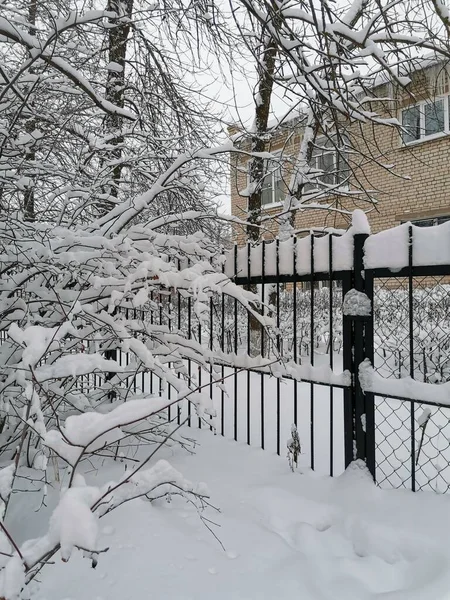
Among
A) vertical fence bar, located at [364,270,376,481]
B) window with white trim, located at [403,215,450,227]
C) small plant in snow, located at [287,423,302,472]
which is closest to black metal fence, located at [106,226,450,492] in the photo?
vertical fence bar, located at [364,270,376,481]

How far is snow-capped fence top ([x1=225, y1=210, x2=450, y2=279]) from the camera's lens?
209 centimetres

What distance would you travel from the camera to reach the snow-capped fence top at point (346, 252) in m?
2.09

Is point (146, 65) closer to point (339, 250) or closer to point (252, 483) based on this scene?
point (339, 250)

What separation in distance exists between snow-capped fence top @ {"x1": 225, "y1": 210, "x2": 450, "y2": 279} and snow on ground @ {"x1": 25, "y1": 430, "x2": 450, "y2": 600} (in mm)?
1148

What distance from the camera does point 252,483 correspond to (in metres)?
2.39

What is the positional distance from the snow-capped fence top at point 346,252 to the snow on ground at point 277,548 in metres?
1.15

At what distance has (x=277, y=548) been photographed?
1743mm

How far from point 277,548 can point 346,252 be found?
1.52 metres

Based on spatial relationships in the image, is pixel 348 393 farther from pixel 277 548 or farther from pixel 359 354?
pixel 277 548

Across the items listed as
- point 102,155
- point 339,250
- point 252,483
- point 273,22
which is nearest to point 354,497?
point 252,483

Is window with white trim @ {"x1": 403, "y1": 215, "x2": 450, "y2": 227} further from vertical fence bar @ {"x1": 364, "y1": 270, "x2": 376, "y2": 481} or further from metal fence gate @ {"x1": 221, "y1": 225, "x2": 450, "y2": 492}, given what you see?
vertical fence bar @ {"x1": 364, "y1": 270, "x2": 376, "y2": 481}

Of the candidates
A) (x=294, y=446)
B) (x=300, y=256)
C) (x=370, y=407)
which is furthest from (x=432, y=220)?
(x=294, y=446)

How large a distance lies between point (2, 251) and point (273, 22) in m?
1.96

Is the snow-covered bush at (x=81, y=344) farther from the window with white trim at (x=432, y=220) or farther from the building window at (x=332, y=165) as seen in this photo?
the window with white trim at (x=432, y=220)
